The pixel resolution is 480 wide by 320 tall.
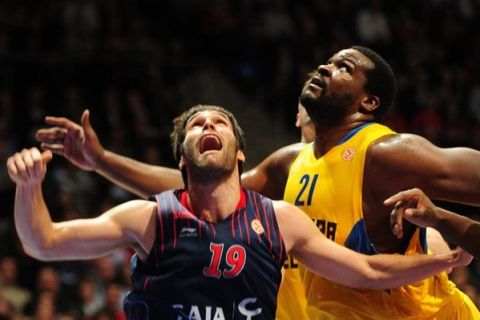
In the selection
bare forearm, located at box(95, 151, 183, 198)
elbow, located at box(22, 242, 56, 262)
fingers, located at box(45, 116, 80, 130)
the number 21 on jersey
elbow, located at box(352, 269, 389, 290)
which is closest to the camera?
elbow, located at box(22, 242, 56, 262)

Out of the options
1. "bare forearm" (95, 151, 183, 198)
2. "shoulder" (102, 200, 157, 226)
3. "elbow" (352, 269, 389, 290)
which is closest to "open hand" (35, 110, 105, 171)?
"bare forearm" (95, 151, 183, 198)

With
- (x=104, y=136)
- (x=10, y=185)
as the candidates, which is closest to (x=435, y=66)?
(x=104, y=136)

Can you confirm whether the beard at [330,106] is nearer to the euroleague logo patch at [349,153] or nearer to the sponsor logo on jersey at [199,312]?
the euroleague logo patch at [349,153]

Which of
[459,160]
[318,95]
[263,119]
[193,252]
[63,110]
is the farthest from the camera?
[263,119]

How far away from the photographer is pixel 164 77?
38.8ft

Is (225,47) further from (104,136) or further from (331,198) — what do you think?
(331,198)

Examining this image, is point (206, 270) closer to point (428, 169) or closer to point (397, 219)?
point (397, 219)

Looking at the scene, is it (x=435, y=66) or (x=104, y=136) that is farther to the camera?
(x=435, y=66)

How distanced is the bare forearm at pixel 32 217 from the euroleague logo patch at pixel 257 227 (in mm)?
868

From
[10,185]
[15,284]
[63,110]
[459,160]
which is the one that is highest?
[459,160]

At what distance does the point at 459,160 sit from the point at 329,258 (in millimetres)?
765

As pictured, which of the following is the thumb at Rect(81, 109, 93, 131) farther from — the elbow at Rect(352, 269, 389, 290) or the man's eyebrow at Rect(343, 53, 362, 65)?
the elbow at Rect(352, 269, 389, 290)

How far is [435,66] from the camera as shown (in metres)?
13.2

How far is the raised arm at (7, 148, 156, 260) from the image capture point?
3.57 meters
